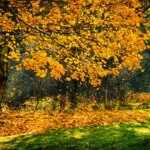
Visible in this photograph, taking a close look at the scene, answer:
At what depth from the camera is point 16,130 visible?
14500 mm

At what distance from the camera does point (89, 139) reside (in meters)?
12.0

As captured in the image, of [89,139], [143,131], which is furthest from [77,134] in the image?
[143,131]

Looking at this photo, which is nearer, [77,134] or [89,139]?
[89,139]

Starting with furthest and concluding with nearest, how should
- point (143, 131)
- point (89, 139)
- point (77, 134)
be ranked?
point (143, 131)
point (77, 134)
point (89, 139)

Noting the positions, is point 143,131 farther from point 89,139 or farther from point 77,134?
point 77,134

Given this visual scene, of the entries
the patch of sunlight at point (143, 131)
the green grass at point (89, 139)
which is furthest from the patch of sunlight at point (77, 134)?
the patch of sunlight at point (143, 131)

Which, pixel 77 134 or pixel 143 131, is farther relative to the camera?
pixel 143 131

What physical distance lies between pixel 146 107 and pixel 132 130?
23.7ft

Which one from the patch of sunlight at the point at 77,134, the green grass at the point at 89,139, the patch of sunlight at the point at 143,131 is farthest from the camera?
the patch of sunlight at the point at 143,131

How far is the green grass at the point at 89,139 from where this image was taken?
35.9 feet

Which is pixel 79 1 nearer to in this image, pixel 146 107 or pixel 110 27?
pixel 110 27

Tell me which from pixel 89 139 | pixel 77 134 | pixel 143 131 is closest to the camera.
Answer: pixel 89 139

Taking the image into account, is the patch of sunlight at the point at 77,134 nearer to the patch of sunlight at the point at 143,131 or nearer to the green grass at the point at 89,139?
the green grass at the point at 89,139

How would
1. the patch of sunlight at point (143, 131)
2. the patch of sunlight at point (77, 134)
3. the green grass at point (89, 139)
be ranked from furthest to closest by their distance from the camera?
the patch of sunlight at point (143, 131), the patch of sunlight at point (77, 134), the green grass at point (89, 139)
